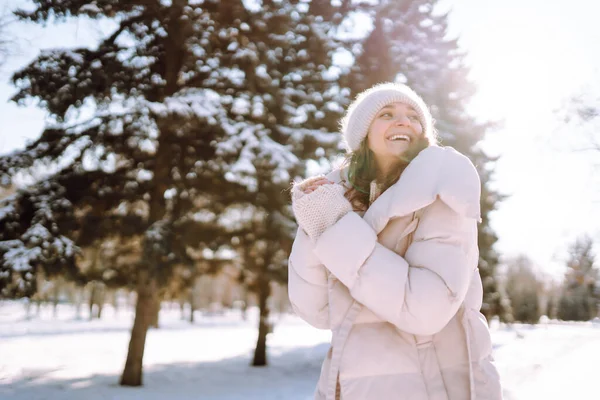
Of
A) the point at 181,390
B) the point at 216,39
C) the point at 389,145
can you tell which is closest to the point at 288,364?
the point at 181,390

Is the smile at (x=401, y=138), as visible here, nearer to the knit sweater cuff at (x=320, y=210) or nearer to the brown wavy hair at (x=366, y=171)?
the brown wavy hair at (x=366, y=171)

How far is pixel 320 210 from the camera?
148 cm

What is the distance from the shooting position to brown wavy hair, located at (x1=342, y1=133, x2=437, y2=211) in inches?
64.9

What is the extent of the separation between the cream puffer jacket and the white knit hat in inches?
11.8

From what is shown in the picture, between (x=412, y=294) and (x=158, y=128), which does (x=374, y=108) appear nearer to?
(x=412, y=294)

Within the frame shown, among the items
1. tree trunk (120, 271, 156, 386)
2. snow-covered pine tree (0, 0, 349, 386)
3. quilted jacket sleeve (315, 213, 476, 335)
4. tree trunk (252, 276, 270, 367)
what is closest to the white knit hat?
quilted jacket sleeve (315, 213, 476, 335)

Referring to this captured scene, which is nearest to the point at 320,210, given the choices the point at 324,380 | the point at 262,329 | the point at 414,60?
the point at 324,380

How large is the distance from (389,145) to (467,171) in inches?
12.4

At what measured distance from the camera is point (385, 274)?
132 centimetres

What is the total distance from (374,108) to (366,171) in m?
0.24

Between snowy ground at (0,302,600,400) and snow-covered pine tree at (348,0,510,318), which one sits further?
snow-covered pine tree at (348,0,510,318)

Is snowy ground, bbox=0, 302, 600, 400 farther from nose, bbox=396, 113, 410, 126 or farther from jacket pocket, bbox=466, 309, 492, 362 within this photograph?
jacket pocket, bbox=466, 309, 492, 362

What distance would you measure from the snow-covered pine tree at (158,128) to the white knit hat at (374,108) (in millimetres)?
5698

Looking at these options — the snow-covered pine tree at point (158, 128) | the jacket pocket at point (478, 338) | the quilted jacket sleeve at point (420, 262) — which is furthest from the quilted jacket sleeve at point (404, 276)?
the snow-covered pine tree at point (158, 128)
